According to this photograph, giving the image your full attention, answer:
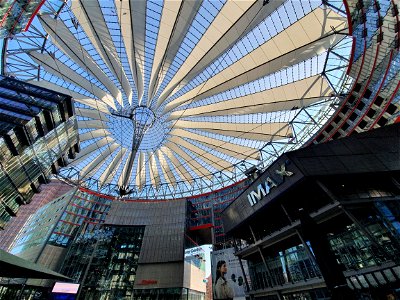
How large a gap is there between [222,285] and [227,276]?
213cm

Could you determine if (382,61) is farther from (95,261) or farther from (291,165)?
(95,261)

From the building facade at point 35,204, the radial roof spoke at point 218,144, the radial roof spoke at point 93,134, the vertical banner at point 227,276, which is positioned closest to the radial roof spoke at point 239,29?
the radial roof spoke at point 218,144

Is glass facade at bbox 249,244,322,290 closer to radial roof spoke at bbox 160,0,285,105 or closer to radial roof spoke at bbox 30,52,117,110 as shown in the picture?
radial roof spoke at bbox 160,0,285,105

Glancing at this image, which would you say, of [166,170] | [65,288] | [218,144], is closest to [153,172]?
[166,170]

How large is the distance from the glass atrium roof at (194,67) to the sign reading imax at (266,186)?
1183 cm

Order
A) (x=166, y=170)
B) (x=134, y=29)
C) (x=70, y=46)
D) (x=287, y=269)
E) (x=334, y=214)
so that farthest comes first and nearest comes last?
(x=166, y=170) → (x=70, y=46) → (x=134, y=29) → (x=287, y=269) → (x=334, y=214)

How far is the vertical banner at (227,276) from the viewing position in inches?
1284

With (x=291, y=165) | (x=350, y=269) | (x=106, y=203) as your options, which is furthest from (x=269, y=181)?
(x=106, y=203)

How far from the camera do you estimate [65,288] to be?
38.4 meters

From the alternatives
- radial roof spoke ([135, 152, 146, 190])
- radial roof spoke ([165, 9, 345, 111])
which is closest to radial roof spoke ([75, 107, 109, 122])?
radial roof spoke ([135, 152, 146, 190])

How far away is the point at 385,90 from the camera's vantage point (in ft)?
88.0

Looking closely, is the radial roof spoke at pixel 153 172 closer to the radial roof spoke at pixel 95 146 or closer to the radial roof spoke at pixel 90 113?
the radial roof spoke at pixel 95 146

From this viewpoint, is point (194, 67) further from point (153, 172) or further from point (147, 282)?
point (147, 282)

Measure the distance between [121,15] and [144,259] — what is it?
40.8 metres
